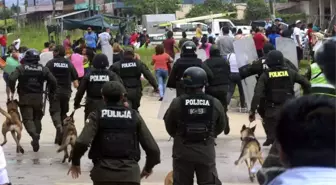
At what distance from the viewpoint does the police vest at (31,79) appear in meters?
11.9

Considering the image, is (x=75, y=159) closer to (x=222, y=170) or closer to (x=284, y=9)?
(x=222, y=170)

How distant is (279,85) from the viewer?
1018cm

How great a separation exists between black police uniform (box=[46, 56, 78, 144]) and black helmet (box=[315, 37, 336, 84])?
10210 millimetres

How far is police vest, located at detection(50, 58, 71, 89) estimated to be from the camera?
41.8 ft

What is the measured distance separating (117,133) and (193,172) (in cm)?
139

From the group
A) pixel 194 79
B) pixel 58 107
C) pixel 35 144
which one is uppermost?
pixel 194 79

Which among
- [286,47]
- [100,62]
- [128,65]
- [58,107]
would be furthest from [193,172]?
[286,47]

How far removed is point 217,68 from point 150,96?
7.81 m

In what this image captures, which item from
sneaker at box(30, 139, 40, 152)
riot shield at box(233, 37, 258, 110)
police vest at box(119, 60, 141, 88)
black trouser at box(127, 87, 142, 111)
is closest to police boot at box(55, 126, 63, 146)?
sneaker at box(30, 139, 40, 152)

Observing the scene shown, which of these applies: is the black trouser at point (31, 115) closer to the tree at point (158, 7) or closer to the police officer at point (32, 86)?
the police officer at point (32, 86)

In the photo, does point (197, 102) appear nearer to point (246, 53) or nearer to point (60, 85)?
point (60, 85)

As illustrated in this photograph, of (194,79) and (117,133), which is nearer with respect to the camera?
(117,133)

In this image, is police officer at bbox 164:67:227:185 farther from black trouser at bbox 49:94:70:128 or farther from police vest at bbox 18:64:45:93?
black trouser at bbox 49:94:70:128

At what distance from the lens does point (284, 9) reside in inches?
2682
